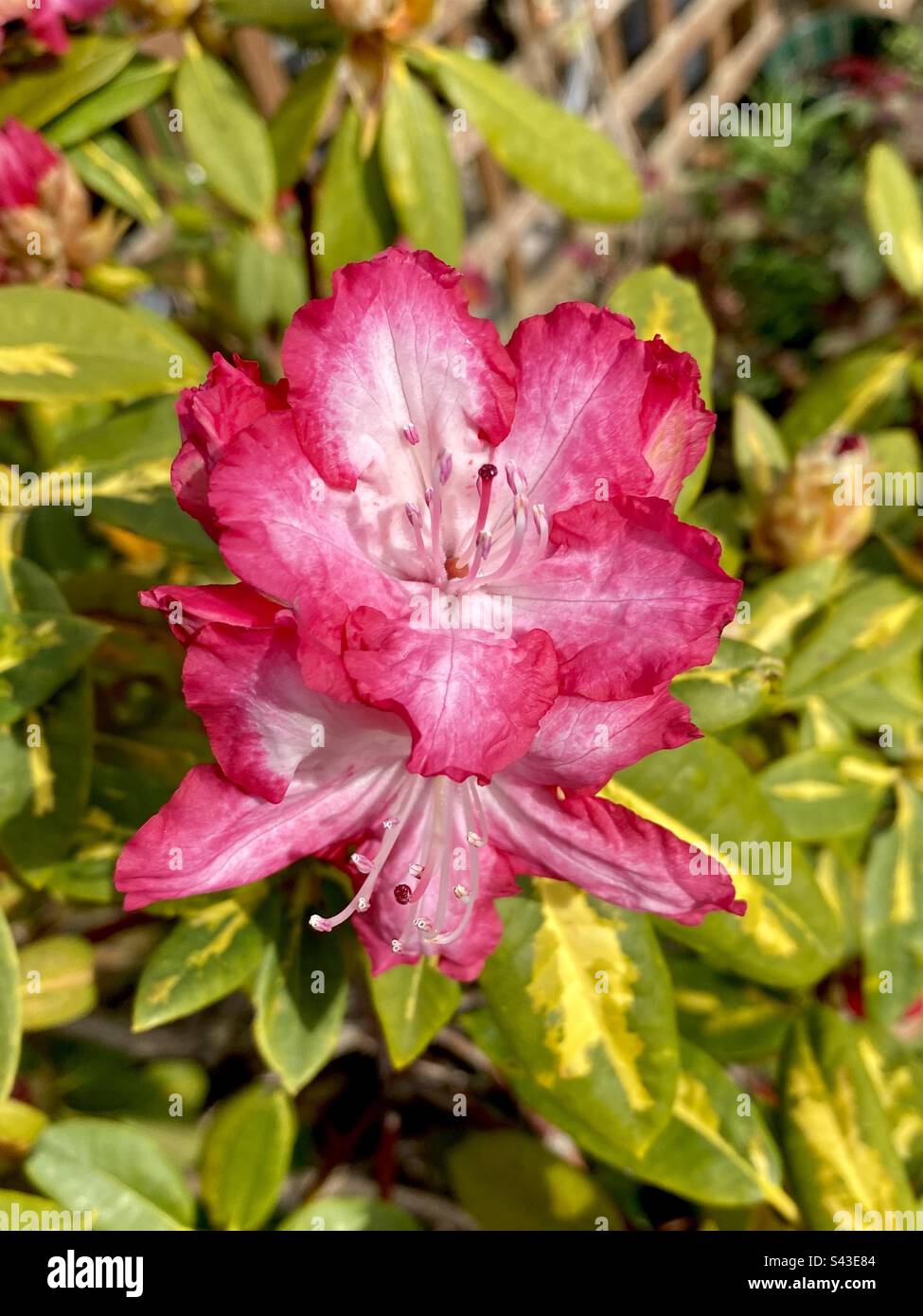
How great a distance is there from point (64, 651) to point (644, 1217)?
98 centimetres

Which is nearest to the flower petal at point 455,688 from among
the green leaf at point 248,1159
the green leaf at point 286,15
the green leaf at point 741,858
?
the green leaf at point 741,858

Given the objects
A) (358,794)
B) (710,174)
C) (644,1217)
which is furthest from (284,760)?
(710,174)

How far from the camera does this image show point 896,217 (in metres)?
1.40

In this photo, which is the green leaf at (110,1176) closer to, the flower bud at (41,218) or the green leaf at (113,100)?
the flower bud at (41,218)

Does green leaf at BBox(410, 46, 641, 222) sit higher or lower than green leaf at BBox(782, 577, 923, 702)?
higher

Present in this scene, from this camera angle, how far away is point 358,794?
0.69m

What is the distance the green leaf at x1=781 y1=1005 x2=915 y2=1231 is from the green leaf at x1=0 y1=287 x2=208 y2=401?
37.8 inches

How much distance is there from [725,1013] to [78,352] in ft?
3.37

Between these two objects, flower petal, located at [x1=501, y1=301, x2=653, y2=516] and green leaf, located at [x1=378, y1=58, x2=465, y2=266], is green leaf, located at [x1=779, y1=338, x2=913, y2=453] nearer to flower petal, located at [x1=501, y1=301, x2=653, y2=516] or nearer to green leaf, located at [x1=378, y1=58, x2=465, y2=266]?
green leaf, located at [x1=378, y1=58, x2=465, y2=266]

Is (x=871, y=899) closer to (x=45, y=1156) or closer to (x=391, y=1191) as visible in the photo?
(x=391, y=1191)

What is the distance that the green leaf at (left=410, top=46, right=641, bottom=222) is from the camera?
1190 millimetres

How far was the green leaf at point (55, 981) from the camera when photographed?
1058 mm

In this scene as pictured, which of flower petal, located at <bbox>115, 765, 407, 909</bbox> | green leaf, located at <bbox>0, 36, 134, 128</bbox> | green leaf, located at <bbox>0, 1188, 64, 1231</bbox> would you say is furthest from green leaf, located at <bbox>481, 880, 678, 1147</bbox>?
green leaf, located at <bbox>0, 36, 134, 128</bbox>

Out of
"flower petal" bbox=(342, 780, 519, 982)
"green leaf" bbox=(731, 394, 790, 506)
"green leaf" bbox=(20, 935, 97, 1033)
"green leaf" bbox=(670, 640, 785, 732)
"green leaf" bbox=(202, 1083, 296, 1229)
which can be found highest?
"green leaf" bbox=(731, 394, 790, 506)
